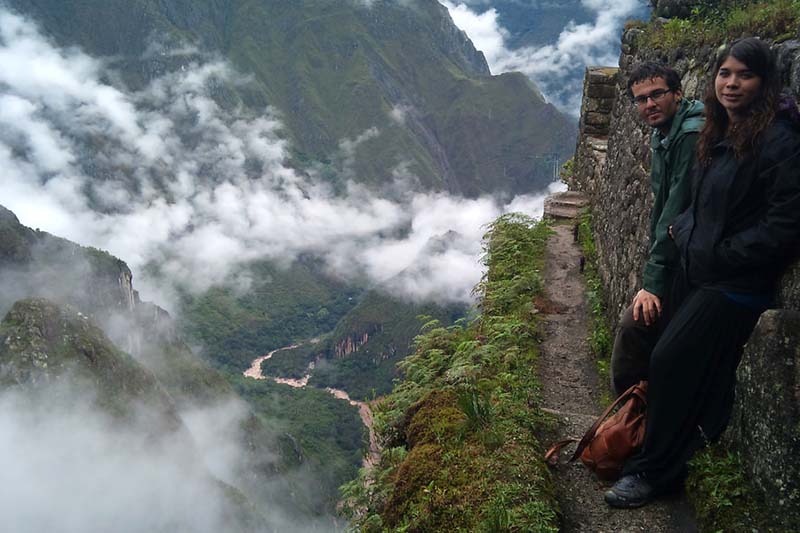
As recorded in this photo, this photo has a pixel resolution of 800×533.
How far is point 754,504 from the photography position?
3.24 metres

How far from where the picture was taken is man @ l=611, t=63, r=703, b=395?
3928 millimetres

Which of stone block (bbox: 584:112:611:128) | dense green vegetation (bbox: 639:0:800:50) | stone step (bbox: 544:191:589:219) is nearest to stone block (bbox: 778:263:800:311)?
dense green vegetation (bbox: 639:0:800:50)

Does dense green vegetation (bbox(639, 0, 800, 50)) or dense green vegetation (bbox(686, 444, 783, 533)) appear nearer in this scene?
dense green vegetation (bbox(686, 444, 783, 533))

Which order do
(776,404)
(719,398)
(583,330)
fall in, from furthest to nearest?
1. (583,330)
2. (719,398)
3. (776,404)

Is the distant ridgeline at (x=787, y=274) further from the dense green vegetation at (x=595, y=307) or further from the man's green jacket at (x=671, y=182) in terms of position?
the man's green jacket at (x=671, y=182)

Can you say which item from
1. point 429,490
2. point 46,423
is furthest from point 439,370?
point 46,423

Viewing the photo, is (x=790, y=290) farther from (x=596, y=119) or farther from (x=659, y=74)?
(x=596, y=119)

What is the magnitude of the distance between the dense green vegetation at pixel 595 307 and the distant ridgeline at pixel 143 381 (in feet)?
249

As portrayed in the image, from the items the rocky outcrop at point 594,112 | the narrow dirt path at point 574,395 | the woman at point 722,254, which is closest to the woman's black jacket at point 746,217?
the woman at point 722,254

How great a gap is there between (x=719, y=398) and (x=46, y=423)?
107 m

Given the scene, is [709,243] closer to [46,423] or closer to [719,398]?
[719,398]

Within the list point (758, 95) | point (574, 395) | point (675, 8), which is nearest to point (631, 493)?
point (574, 395)

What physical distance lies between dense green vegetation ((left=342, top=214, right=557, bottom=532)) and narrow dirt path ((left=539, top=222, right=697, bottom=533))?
0.21m

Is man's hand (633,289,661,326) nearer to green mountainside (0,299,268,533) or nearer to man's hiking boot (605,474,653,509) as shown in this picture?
man's hiking boot (605,474,653,509)
